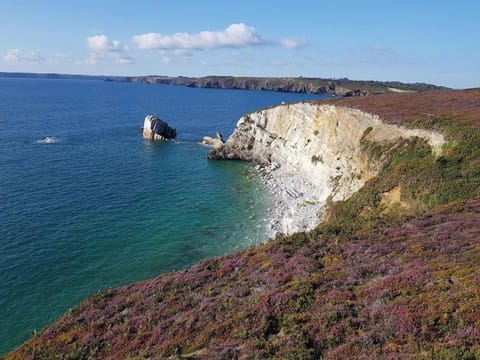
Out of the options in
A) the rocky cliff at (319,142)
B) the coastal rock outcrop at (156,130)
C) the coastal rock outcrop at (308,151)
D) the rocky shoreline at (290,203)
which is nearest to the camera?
the rocky shoreline at (290,203)

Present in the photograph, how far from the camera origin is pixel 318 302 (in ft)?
53.3

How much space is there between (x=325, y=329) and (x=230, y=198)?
43599 millimetres

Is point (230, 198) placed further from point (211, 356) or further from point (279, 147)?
point (211, 356)

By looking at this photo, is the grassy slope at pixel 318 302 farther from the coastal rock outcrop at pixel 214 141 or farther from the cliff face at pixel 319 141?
the coastal rock outcrop at pixel 214 141

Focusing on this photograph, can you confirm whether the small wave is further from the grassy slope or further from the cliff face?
the grassy slope

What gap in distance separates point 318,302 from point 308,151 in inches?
2048

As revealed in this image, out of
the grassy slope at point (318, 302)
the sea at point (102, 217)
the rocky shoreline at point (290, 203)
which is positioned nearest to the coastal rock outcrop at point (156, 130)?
the sea at point (102, 217)

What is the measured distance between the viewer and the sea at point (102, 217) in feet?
110

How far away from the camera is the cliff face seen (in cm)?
4878

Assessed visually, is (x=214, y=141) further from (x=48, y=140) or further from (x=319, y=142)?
(x=48, y=140)

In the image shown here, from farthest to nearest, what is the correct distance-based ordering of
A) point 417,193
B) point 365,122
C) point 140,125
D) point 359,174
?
point 140,125, point 365,122, point 359,174, point 417,193

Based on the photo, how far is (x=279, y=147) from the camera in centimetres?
7706

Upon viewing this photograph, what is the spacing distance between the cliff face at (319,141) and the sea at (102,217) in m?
6.08

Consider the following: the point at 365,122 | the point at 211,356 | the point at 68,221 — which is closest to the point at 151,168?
the point at 68,221
